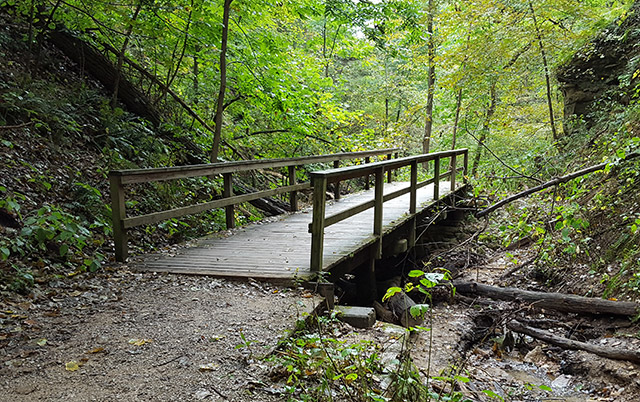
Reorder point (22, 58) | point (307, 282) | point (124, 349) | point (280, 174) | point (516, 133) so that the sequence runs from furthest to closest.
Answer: point (516, 133), point (280, 174), point (22, 58), point (307, 282), point (124, 349)

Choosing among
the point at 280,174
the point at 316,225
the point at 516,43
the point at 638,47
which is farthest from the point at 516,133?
the point at 316,225

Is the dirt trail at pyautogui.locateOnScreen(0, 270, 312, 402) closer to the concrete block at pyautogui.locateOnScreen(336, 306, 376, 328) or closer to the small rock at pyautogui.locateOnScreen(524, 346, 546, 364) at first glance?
the concrete block at pyautogui.locateOnScreen(336, 306, 376, 328)

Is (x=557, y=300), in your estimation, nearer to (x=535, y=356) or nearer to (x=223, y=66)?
(x=535, y=356)

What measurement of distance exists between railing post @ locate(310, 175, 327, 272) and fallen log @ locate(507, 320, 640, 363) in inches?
103

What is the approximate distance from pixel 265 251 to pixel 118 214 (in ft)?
6.08

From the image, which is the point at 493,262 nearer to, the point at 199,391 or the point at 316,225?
the point at 316,225

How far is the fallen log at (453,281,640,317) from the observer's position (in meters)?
4.50

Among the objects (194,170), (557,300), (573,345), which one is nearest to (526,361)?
(573,345)

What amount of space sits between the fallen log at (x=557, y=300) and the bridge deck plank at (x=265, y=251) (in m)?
1.59

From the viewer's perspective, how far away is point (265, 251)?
5602 mm

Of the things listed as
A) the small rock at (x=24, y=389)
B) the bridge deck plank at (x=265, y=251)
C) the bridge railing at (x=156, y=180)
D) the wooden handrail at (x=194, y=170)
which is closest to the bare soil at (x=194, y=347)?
the small rock at (x=24, y=389)

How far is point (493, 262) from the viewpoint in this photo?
8.34 metres

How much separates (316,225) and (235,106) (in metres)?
6.51

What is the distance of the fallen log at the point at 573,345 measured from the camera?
3.79 m
